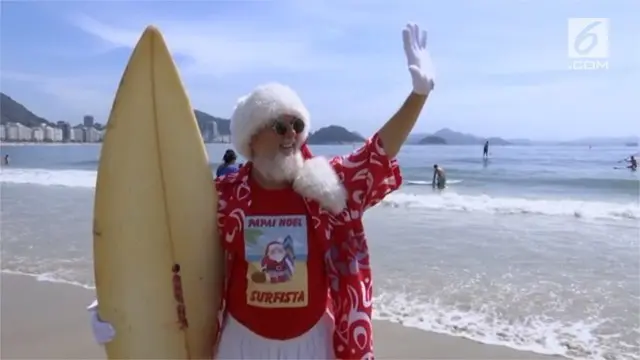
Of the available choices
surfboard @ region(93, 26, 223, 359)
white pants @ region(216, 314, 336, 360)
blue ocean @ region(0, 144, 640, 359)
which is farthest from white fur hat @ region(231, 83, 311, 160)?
blue ocean @ region(0, 144, 640, 359)

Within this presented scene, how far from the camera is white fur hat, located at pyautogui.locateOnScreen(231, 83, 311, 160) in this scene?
179 centimetres

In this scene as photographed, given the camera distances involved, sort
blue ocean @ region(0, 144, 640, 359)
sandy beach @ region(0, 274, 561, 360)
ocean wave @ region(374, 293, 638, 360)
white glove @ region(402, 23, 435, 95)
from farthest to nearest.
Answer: blue ocean @ region(0, 144, 640, 359)
ocean wave @ region(374, 293, 638, 360)
sandy beach @ region(0, 274, 561, 360)
white glove @ region(402, 23, 435, 95)

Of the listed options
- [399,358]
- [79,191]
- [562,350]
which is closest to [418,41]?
[399,358]

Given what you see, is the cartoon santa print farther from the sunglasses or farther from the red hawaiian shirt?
the sunglasses

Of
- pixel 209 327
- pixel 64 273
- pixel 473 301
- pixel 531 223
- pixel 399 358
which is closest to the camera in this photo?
pixel 209 327

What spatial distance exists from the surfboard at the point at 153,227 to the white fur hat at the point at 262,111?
0.83 ft

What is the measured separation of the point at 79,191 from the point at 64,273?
12.3 meters

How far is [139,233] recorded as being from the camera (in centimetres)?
207

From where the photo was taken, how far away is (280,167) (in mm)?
1760

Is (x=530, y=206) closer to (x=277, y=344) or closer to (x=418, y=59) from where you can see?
(x=418, y=59)

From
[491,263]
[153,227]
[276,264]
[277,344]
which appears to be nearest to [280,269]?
[276,264]

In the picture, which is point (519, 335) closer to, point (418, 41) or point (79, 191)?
point (418, 41)

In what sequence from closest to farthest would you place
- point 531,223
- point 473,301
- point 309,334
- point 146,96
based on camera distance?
point 309,334 → point 146,96 → point 473,301 → point 531,223

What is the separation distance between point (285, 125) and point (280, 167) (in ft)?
0.42
